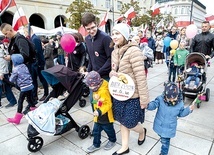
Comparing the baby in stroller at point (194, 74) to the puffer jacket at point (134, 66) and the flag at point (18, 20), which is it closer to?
the puffer jacket at point (134, 66)

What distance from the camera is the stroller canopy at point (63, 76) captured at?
2687 millimetres

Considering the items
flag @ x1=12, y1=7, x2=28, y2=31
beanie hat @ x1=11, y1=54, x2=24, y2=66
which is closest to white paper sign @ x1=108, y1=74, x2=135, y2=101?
beanie hat @ x1=11, y1=54, x2=24, y2=66

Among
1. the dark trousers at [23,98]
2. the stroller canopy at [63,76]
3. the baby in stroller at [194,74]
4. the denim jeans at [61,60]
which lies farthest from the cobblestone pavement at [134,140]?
the denim jeans at [61,60]

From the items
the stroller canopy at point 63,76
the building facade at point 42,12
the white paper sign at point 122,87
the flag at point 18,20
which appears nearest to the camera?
the white paper sign at point 122,87

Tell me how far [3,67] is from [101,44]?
3198 mm

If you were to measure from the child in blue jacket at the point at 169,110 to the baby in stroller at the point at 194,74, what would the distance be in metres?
2.22

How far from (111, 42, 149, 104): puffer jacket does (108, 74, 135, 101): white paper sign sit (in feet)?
0.21

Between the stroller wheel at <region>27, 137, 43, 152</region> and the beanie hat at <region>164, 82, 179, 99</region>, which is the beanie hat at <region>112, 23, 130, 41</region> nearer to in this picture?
the beanie hat at <region>164, 82, 179, 99</region>

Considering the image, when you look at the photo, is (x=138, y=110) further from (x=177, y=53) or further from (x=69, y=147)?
(x=177, y=53)

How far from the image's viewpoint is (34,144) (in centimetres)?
274

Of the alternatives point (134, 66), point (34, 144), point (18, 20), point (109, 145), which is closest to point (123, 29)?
point (134, 66)

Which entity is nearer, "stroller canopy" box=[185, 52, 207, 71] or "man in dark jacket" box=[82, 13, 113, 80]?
"man in dark jacket" box=[82, 13, 113, 80]

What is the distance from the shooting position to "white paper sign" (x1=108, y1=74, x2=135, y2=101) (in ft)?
7.30

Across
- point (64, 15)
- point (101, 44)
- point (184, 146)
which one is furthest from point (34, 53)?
point (64, 15)
